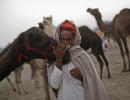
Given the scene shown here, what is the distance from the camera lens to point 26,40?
15.8 feet

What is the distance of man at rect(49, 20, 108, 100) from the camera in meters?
4.14

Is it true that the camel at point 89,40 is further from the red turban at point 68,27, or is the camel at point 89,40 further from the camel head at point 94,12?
the red turban at point 68,27

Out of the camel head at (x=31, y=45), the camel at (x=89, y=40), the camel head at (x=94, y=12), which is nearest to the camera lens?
the camel head at (x=31, y=45)

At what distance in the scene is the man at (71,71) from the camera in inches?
163

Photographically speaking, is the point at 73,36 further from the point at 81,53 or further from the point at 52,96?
the point at 52,96

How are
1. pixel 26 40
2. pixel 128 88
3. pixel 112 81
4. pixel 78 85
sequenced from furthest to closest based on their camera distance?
pixel 112 81 → pixel 128 88 → pixel 26 40 → pixel 78 85

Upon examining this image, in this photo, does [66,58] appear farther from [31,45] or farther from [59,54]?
[31,45]

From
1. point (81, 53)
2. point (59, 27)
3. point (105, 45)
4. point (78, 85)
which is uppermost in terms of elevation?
point (59, 27)

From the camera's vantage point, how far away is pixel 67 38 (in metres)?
4.19

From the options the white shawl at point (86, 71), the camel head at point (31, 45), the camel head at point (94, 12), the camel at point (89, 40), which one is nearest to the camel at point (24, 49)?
the camel head at point (31, 45)

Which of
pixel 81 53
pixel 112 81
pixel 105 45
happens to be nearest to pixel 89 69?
pixel 81 53

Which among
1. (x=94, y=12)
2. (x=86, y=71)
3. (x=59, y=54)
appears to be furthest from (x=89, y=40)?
(x=59, y=54)

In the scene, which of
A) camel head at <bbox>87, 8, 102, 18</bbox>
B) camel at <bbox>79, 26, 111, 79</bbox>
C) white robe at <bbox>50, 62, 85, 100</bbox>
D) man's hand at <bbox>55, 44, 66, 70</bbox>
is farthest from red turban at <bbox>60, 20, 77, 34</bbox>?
camel head at <bbox>87, 8, 102, 18</bbox>

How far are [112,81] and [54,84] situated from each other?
7.50m
